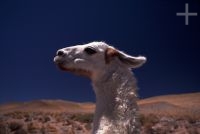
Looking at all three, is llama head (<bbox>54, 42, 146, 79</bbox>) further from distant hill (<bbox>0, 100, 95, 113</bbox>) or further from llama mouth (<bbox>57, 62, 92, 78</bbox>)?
distant hill (<bbox>0, 100, 95, 113</bbox>)

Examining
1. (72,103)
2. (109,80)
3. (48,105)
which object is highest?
(72,103)

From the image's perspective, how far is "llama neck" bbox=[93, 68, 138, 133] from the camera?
7.71ft

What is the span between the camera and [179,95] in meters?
56.0

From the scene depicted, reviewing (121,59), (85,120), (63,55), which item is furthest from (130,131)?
(85,120)

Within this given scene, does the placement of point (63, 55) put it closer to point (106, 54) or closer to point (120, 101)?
point (106, 54)

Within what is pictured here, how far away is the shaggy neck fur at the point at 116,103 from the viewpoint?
2346mm

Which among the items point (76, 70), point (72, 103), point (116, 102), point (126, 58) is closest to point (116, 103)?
point (116, 102)

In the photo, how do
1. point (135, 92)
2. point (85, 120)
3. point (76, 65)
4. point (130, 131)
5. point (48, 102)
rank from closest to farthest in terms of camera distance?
point (130, 131) < point (135, 92) < point (76, 65) < point (85, 120) < point (48, 102)

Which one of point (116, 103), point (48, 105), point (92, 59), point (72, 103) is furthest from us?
point (72, 103)

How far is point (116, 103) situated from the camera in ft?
8.01

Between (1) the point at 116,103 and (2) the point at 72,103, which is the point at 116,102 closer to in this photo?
(1) the point at 116,103

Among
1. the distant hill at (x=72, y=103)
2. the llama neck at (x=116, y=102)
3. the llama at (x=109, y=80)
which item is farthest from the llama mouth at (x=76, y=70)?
the distant hill at (x=72, y=103)

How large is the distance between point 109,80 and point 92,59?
0.19 meters

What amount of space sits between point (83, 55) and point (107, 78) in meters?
0.24
